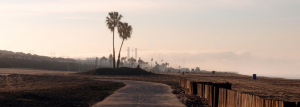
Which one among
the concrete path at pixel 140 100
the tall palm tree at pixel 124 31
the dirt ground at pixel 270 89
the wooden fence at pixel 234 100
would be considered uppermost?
the tall palm tree at pixel 124 31

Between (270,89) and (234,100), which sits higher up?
(234,100)

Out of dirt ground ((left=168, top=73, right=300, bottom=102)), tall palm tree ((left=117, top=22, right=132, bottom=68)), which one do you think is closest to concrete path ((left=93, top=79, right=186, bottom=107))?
dirt ground ((left=168, top=73, right=300, bottom=102))

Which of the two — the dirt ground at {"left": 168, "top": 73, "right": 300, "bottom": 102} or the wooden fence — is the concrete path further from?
the dirt ground at {"left": 168, "top": 73, "right": 300, "bottom": 102}

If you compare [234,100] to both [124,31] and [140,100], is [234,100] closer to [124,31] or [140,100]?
[140,100]

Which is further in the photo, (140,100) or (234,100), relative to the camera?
(140,100)

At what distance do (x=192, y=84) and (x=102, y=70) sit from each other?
2476 inches

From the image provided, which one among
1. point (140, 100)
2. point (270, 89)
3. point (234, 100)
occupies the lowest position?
point (270, 89)

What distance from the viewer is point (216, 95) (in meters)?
21.1

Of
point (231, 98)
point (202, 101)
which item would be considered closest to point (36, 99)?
point (202, 101)

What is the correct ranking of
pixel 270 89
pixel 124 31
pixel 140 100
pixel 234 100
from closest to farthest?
pixel 234 100, pixel 140 100, pixel 270 89, pixel 124 31

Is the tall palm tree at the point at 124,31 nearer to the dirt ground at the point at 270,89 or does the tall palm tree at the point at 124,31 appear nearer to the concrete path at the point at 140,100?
the dirt ground at the point at 270,89

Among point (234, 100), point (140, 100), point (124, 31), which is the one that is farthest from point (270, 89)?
point (124, 31)

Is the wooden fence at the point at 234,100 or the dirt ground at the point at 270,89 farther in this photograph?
the dirt ground at the point at 270,89

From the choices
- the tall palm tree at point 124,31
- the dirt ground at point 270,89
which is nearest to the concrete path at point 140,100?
the dirt ground at point 270,89
